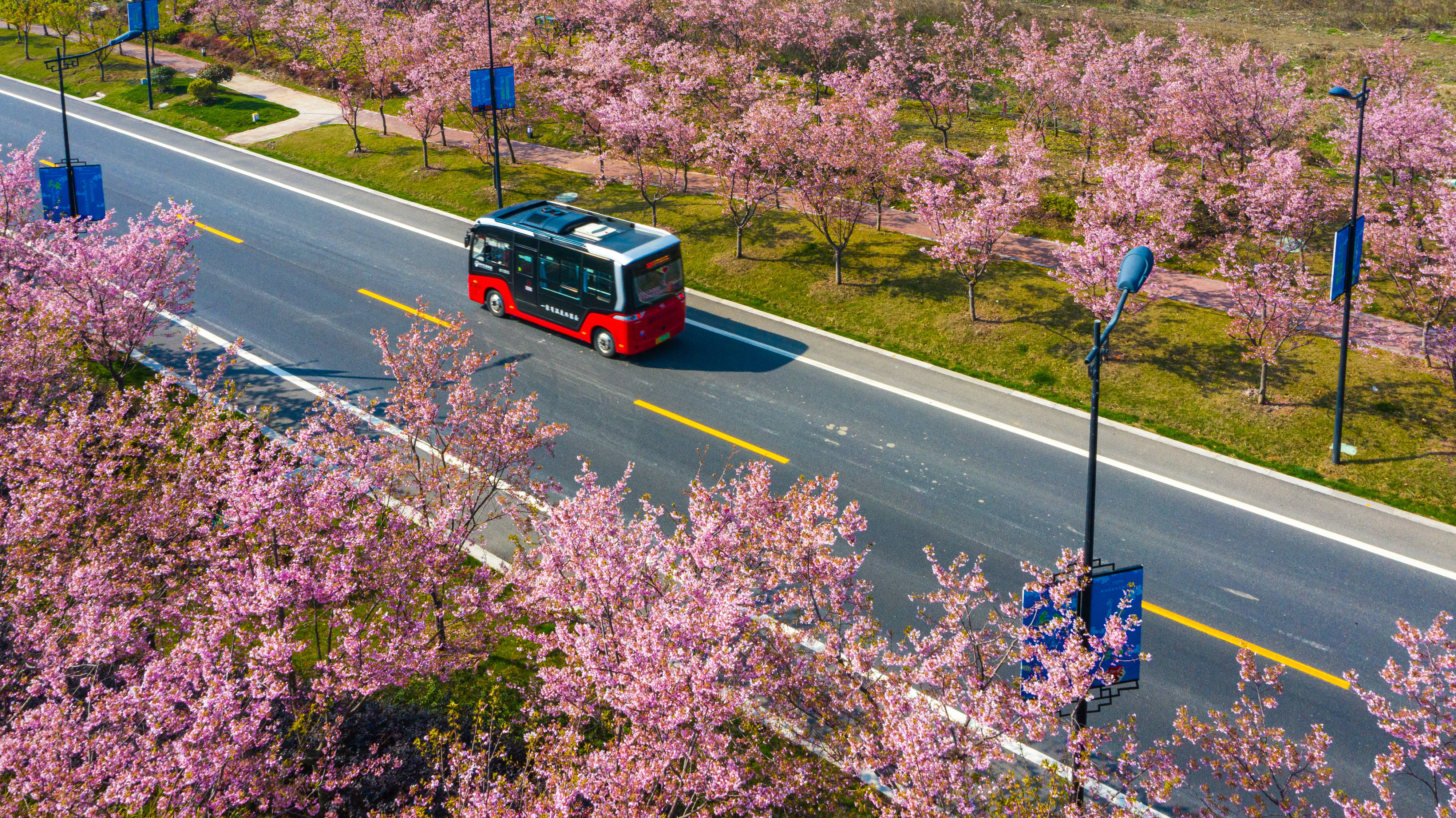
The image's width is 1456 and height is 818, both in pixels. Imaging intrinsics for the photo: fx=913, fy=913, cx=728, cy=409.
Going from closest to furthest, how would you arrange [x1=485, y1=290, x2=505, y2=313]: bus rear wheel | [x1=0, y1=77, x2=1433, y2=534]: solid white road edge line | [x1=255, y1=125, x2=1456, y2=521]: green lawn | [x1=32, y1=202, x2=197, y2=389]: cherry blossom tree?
[x1=0, y1=77, x2=1433, y2=534]: solid white road edge line → [x1=32, y1=202, x2=197, y2=389]: cherry blossom tree → [x1=255, y1=125, x2=1456, y2=521]: green lawn → [x1=485, y1=290, x2=505, y2=313]: bus rear wheel

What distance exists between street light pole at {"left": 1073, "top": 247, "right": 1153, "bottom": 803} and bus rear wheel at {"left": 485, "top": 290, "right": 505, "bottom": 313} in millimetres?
16901

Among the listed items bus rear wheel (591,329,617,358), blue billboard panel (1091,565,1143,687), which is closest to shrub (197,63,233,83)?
bus rear wheel (591,329,617,358)

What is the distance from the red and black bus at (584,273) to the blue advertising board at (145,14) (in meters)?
28.4

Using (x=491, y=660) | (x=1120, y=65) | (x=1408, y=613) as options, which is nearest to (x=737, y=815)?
(x=491, y=660)

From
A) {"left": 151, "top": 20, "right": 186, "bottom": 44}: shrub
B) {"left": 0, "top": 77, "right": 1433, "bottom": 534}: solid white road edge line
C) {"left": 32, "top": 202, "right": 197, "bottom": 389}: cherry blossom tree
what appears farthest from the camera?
{"left": 151, "top": 20, "right": 186, "bottom": 44}: shrub

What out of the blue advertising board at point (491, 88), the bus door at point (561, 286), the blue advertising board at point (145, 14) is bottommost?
the bus door at point (561, 286)

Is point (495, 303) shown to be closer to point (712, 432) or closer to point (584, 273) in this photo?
point (584, 273)

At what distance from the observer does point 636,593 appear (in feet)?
34.1

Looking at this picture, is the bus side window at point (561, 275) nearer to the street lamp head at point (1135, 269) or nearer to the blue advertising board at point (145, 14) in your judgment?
the street lamp head at point (1135, 269)

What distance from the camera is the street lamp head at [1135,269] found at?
362 inches

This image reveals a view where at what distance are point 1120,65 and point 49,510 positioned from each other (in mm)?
31213

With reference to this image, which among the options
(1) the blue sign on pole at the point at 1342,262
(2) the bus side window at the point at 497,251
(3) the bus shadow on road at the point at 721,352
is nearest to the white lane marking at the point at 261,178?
(2) the bus side window at the point at 497,251

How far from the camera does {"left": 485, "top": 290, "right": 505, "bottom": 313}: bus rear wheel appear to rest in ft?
78.2

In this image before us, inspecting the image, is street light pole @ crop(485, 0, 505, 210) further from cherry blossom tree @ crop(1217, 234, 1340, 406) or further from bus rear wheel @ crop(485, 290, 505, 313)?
cherry blossom tree @ crop(1217, 234, 1340, 406)
